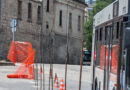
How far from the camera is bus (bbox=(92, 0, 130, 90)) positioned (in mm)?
6523

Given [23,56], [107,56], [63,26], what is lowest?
[23,56]

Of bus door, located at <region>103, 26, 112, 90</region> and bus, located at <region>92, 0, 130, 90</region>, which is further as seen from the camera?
bus door, located at <region>103, 26, 112, 90</region>

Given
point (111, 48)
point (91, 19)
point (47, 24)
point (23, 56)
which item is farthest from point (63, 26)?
point (111, 48)

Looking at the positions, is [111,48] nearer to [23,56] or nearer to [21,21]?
[23,56]

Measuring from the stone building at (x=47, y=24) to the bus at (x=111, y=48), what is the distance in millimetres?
22349

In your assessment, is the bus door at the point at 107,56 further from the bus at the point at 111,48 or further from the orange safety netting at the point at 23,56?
the orange safety netting at the point at 23,56

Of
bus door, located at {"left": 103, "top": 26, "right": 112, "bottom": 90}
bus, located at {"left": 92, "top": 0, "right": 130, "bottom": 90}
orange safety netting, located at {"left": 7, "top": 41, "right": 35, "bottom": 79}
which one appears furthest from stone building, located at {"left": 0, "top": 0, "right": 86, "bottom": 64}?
bus door, located at {"left": 103, "top": 26, "right": 112, "bottom": 90}

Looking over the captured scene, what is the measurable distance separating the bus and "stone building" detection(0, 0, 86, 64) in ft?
73.3

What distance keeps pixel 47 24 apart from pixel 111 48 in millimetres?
38232

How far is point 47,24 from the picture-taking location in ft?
153

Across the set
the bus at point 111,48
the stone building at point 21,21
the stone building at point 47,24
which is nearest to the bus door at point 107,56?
the bus at point 111,48

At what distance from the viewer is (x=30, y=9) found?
43.4 metres

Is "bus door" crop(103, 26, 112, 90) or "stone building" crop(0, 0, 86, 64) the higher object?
"stone building" crop(0, 0, 86, 64)

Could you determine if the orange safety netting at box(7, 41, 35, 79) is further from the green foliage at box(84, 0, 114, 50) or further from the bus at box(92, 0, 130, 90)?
the green foliage at box(84, 0, 114, 50)
